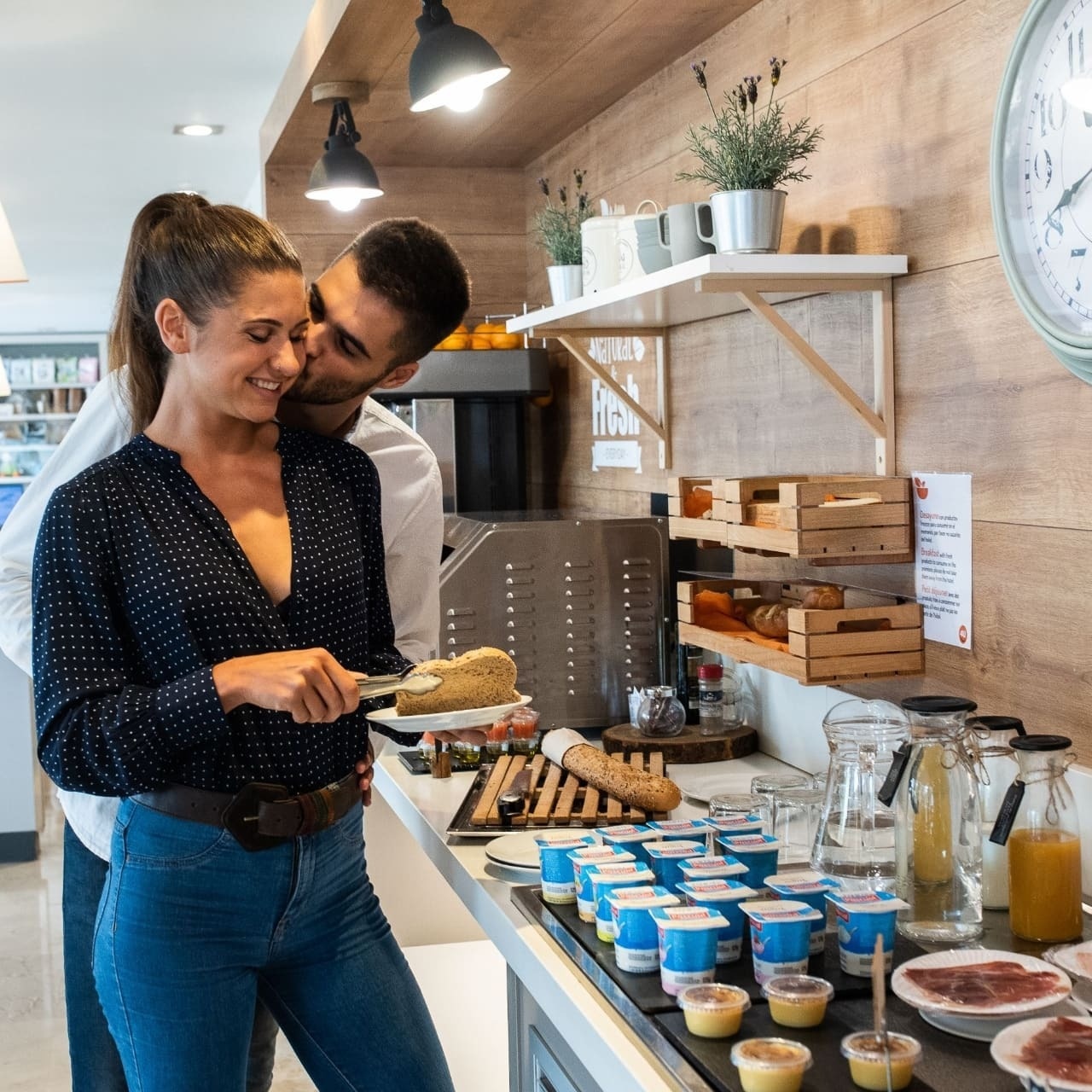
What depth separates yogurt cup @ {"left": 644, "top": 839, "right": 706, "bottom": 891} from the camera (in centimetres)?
150

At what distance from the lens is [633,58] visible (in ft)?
8.93

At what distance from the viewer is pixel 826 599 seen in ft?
6.46

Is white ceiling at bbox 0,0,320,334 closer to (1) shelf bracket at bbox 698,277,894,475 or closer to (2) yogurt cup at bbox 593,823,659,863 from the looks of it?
(1) shelf bracket at bbox 698,277,894,475

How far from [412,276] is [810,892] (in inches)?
34.2

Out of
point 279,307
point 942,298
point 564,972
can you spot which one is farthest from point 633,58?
point 564,972

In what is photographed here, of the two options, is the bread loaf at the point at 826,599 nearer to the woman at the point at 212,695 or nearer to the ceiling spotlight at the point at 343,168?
the woman at the point at 212,695

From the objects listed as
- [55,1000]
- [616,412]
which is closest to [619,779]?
[616,412]

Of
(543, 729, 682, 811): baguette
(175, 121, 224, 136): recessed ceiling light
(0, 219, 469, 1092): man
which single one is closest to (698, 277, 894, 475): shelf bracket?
(0, 219, 469, 1092): man

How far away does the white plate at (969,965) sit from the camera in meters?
1.13

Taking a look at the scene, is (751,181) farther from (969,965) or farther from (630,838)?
(969,965)

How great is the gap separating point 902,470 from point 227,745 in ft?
3.51

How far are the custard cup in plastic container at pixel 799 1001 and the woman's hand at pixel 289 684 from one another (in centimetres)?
51

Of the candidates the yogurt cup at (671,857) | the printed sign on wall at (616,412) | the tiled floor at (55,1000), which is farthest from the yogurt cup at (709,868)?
the printed sign on wall at (616,412)

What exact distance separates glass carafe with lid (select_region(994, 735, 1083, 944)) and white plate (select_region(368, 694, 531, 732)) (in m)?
0.59
